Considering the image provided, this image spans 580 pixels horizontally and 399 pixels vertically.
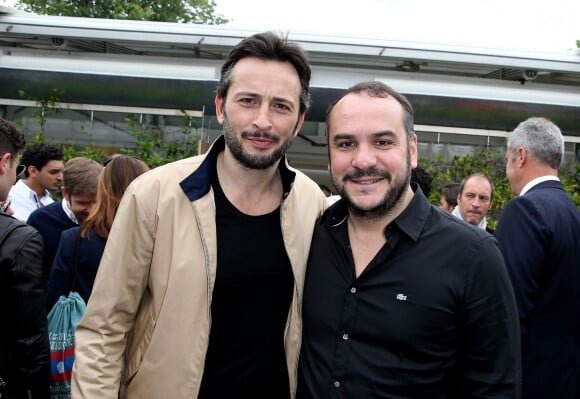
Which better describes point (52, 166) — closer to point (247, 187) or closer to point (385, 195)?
point (247, 187)

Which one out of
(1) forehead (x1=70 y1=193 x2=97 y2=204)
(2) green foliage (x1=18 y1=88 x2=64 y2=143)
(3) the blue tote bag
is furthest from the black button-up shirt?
(2) green foliage (x1=18 y1=88 x2=64 y2=143)

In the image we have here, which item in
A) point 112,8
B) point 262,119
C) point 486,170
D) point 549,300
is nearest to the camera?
point 262,119

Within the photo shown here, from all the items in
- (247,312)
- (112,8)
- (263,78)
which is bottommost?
(247,312)

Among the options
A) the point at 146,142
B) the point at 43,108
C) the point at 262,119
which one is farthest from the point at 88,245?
the point at 43,108

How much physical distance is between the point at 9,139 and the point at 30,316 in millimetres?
886

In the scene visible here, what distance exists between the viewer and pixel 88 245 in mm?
3141

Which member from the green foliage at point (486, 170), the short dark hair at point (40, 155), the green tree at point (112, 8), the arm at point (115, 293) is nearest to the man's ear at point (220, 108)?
the arm at point (115, 293)

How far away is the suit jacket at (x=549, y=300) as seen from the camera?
2992mm

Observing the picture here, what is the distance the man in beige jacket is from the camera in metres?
2.08

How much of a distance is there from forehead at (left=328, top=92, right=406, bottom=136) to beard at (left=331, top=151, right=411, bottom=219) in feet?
0.48

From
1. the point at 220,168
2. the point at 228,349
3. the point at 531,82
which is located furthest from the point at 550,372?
the point at 531,82

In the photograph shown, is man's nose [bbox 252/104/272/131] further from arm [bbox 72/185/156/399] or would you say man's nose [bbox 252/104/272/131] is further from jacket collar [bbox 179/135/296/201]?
arm [bbox 72/185/156/399]

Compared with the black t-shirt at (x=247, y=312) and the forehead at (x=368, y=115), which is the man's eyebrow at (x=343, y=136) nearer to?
the forehead at (x=368, y=115)

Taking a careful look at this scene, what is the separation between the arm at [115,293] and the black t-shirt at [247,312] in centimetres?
30
